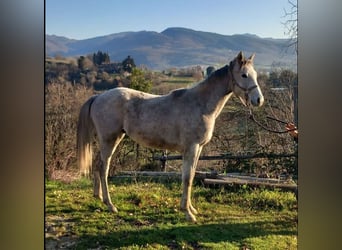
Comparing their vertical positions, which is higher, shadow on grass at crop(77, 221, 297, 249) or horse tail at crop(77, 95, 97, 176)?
horse tail at crop(77, 95, 97, 176)

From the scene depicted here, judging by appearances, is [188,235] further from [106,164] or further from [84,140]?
[84,140]

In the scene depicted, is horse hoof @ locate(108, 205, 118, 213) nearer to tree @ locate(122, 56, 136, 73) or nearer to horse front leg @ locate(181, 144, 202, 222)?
horse front leg @ locate(181, 144, 202, 222)

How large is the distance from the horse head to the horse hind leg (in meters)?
0.64

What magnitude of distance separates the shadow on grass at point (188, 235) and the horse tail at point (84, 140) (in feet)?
1.15

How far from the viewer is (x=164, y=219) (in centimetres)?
219

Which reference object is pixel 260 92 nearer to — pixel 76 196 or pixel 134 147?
pixel 134 147

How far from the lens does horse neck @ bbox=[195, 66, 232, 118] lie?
2209mm

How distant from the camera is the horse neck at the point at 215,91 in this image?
7.25ft

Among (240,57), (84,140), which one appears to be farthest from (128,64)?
(240,57)

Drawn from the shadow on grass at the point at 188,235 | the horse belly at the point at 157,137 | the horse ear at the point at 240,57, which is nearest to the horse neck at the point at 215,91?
the horse ear at the point at 240,57

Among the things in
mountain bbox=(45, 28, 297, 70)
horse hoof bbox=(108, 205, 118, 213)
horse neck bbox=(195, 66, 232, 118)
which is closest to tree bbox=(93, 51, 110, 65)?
mountain bbox=(45, 28, 297, 70)

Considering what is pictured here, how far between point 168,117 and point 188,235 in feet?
1.95

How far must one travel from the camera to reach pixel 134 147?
2229mm
